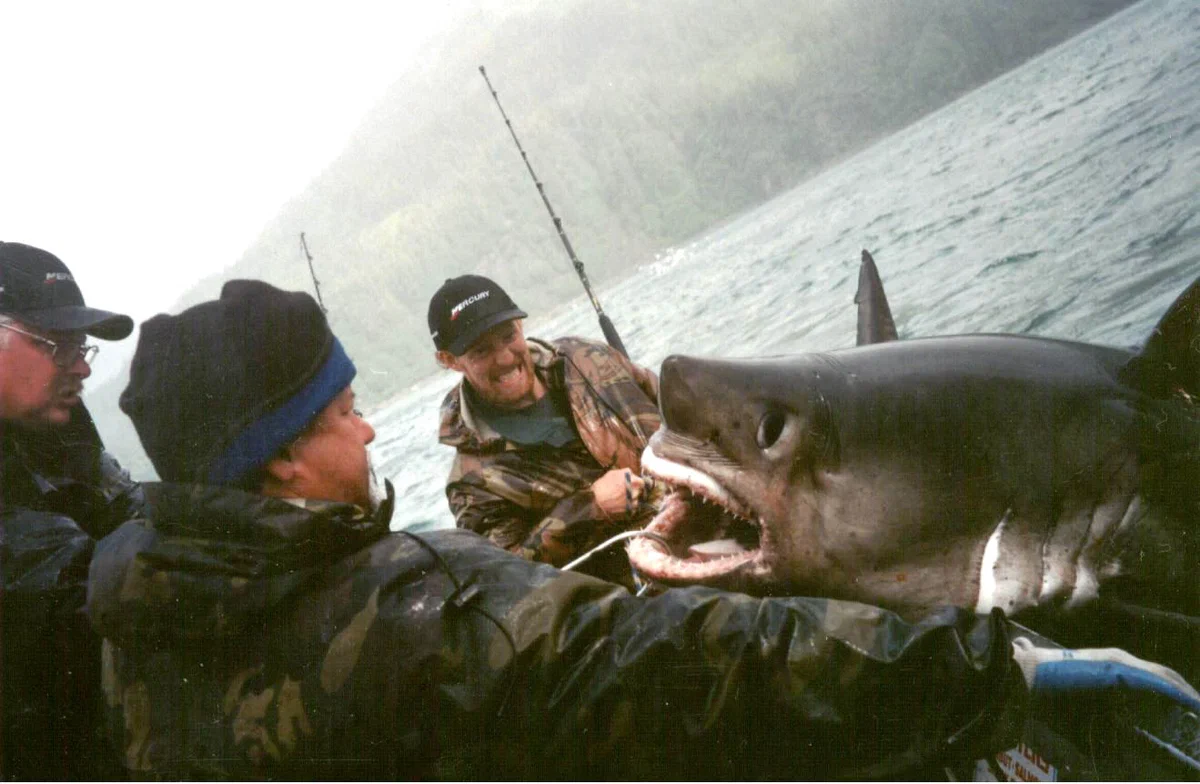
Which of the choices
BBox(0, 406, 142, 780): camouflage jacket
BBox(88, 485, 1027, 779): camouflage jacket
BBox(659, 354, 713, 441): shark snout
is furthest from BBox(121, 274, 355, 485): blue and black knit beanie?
BBox(659, 354, 713, 441): shark snout

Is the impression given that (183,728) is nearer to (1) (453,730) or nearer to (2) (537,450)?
(1) (453,730)

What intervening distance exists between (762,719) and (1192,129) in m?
23.3

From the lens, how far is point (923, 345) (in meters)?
2.49

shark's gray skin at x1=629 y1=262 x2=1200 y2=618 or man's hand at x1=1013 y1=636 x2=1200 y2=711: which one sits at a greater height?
shark's gray skin at x1=629 y1=262 x2=1200 y2=618

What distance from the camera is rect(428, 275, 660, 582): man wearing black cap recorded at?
4270 mm

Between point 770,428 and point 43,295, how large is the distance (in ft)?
10.4

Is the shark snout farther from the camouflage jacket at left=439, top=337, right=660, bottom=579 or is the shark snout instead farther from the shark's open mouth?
the camouflage jacket at left=439, top=337, right=660, bottom=579

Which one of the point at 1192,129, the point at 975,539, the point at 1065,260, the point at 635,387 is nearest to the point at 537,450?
the point at 635,387

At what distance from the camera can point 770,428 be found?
7.20 feet

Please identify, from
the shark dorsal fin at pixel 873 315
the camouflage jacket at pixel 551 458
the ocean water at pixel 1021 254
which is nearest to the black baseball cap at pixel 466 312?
the camouflage jacket at pixel 551 458

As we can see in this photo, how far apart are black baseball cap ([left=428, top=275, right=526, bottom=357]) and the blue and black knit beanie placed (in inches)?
92.5

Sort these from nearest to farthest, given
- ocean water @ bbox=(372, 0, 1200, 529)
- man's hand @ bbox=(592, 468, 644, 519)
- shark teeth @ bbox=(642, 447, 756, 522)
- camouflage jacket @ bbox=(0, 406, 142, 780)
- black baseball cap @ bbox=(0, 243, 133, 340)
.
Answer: camouflage jacket @ bbox=(0, 406, 142, 780)
shark teeth @ bbox=(642, 447, 756, 522)
black baseball cap @ bbox=(0, 243, 133, 340)
man's hand @ bbox=(592, 468, 644, 519)
ocean water @ bbox=(372, 0, 1200, 529)

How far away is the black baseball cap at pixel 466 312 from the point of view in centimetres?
426

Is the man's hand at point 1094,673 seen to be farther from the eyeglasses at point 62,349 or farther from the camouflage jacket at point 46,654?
the eyeglasses at point 62,349
